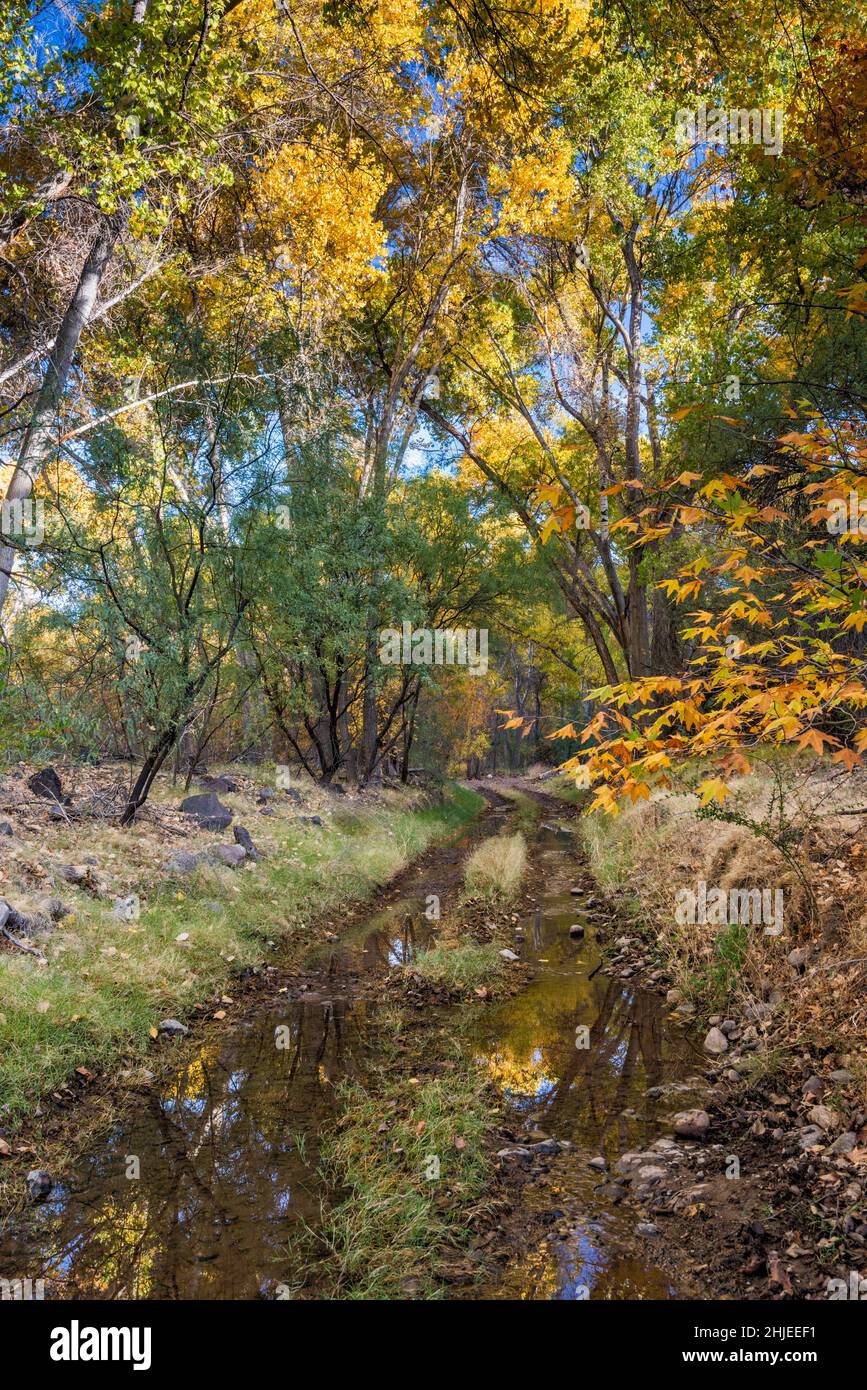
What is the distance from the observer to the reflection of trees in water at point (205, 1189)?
11.5ft

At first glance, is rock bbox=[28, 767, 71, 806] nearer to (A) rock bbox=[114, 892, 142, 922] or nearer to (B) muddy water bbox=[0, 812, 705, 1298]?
(A) rock bbox=[114, 892, 142, 922]

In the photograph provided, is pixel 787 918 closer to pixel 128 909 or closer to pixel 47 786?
pixel 128 909

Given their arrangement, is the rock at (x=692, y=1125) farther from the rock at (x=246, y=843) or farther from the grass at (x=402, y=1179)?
the rock at (x=246, y=843)

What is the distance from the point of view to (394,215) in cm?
1680

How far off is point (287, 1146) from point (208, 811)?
23.7ft

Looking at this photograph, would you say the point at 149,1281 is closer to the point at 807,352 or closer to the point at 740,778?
the point at 740,778

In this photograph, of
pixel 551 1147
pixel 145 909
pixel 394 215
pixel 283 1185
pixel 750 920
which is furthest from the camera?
pixel 394 215

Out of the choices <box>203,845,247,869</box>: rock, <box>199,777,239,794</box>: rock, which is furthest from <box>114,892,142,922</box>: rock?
<box>199,777,239,794</box>: rock

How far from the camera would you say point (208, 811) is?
37.1 ft

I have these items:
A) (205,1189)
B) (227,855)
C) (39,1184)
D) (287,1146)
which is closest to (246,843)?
(227,855)

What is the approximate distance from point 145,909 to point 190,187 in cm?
1012

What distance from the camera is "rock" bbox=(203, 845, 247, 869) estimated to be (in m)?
9.62

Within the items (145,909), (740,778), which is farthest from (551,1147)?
(740,778)

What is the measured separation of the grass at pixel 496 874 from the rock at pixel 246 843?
11.1ft
